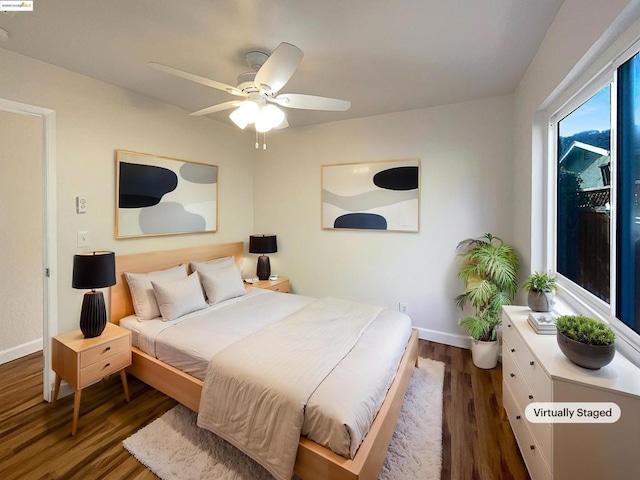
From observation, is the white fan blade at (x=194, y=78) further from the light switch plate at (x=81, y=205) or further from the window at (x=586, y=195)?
the window at (x=586, y=195)

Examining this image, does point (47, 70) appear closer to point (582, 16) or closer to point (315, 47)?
point (315, 47)

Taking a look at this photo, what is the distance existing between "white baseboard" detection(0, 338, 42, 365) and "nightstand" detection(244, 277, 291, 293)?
2216 millimetres

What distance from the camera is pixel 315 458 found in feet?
4.39

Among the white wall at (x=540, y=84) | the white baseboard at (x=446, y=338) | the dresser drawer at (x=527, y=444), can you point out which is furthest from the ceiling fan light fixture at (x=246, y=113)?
the white baseboard at (x=446, y=338)

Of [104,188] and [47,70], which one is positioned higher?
[47,70]

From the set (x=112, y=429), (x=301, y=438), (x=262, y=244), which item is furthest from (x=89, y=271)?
(x=262, y=244)

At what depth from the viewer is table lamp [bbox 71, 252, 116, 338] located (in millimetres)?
2027

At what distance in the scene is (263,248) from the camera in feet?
12.3

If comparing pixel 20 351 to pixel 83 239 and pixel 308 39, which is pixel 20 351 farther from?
pixel 308 39

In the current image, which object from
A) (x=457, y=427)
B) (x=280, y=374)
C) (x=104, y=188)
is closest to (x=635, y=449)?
(x=457, y=427)

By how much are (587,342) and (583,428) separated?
0.33 meters

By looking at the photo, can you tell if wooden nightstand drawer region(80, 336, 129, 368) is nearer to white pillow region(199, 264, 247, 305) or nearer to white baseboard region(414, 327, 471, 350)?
white pillow region(199, 264, 247, 305)

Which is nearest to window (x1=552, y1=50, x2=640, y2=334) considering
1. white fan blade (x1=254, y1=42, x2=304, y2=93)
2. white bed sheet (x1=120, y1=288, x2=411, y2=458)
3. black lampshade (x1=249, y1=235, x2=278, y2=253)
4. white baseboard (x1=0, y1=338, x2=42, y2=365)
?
white bed sheet (x1=120, y1=288, x2=411, y2=458)

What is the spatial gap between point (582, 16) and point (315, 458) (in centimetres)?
246
